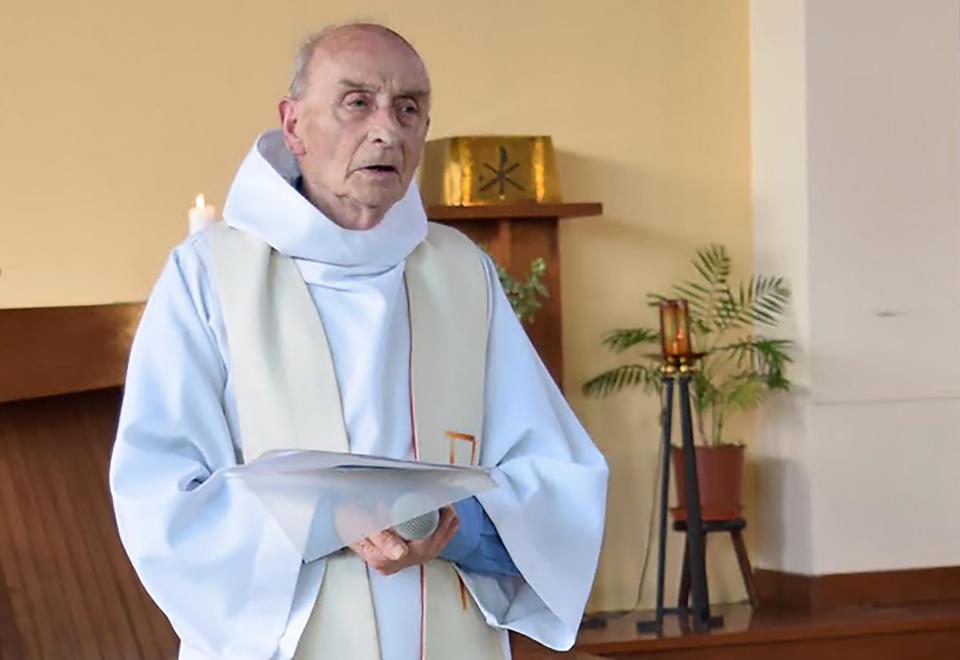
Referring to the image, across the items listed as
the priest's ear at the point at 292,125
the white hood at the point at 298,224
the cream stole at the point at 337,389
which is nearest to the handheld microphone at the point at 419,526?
the cream stole at the point at 337,389

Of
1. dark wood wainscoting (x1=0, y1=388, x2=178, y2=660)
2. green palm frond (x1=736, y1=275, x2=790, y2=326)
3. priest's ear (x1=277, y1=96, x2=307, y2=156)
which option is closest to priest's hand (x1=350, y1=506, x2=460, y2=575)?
priest's ear (x1=277, y1=96, x2=307, y2=156)

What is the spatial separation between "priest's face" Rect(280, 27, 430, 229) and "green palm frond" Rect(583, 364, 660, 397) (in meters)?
3.44

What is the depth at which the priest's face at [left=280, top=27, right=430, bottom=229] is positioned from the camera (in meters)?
2.10

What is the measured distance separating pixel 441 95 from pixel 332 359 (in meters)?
3.38

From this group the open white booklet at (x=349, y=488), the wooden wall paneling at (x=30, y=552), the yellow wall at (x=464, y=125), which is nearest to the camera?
the open white booklet at (x=349, y=488)

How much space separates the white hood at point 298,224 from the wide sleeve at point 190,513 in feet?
0.58

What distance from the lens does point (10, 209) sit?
16.3 ft

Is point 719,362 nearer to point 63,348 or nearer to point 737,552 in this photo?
point 737,552

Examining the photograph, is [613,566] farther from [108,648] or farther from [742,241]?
[108,648]

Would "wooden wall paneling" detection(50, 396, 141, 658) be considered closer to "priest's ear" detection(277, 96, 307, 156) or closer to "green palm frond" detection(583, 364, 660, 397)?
"priest's ear" detection(277, 96, 307, 156)

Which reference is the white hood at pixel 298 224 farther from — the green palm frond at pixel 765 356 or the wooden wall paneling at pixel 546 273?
the green palm frond at pixel 765 356

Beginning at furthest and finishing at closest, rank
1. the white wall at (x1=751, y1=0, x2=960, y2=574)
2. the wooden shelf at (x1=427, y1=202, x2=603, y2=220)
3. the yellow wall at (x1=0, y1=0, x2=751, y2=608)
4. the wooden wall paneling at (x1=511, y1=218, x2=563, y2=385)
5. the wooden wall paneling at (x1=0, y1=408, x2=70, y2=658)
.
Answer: the white wall at (x1=751, y1=0, x2=960, y2=574)
the wooden wall paneling at (x1=511, y1=218, x2=563, y2=385)
the wooden shelf at (x1=427, y1=202, x2=603, y2=220)
the yellow wall at (x1=0, y1=0, x2=751, y2=608)
the wooden wall paneling at (x1=0, y1=408, x2=70, y2=658)

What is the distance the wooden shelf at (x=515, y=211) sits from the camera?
208 inches

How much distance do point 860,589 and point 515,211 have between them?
1.69 meters
